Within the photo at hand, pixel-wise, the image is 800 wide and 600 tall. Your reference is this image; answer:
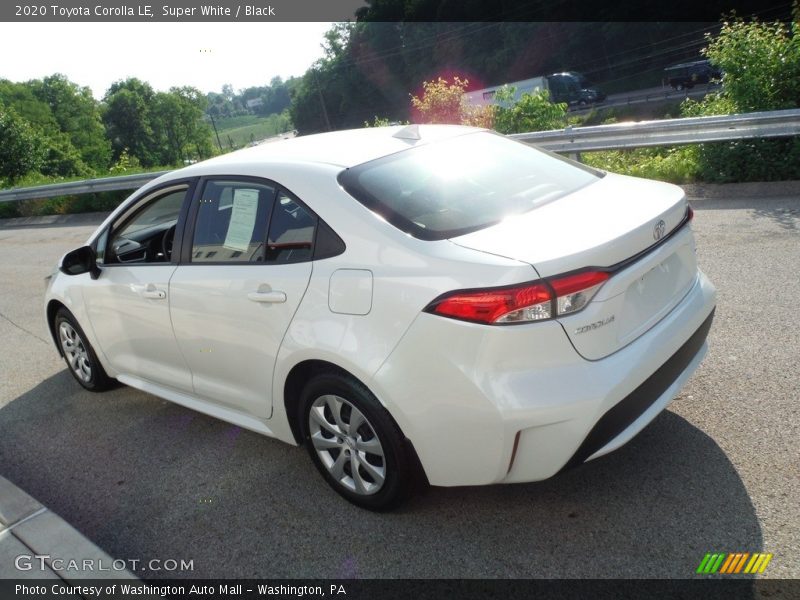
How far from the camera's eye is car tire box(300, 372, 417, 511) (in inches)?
119

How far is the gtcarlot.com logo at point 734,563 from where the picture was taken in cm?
263

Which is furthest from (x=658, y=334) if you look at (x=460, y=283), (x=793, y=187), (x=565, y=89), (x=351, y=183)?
(x=565, y=89)

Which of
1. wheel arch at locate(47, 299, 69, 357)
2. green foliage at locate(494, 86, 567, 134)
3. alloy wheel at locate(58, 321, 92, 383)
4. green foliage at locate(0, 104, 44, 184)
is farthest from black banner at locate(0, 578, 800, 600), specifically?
green foliage at locate(0, 104, 44, 184)

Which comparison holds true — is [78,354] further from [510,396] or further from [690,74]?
[690,74]

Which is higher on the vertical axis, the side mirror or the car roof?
the car roof

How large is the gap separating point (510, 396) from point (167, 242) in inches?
103

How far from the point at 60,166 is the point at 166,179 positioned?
253 feet

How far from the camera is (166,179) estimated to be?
13.9 feet

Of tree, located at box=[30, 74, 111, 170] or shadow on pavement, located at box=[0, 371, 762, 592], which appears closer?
shadow on pavement, located at box=[0, 371, 762, 592]

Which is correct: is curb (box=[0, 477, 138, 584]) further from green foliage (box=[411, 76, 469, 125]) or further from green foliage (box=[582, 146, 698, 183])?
green foliage (box=[411, 76, 469, 125])

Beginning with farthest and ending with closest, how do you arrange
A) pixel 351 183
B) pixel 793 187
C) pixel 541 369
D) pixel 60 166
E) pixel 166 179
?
Answer: pixel 60 166 < pixel 793 187 < pixel 166 179 < pixel 351 183 < pixel 541 369

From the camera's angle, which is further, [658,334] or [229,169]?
[229,169]

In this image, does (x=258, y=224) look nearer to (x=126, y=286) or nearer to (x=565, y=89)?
(x=126, y=286)

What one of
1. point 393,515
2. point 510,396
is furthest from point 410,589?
point 510,396
